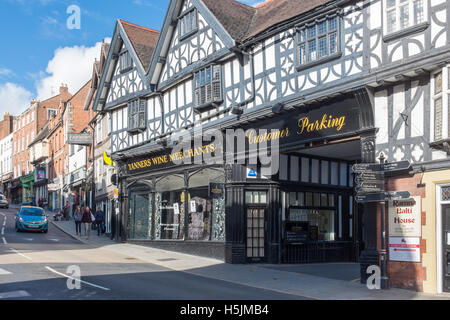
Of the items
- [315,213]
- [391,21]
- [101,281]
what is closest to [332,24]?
[391,21]

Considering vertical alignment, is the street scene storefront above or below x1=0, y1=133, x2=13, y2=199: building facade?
below

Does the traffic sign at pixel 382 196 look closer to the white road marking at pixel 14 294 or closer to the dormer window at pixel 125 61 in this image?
the white road marking at pixel 14 294

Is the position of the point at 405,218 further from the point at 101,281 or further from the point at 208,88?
the point at 208,88

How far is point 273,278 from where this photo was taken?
48.3 feet

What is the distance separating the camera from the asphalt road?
33.5 ft

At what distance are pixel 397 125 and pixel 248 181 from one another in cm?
665

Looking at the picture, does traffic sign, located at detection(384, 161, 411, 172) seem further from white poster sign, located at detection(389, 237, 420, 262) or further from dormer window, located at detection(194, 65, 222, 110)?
dormer window, located at detection(194, 65, 222, 110)

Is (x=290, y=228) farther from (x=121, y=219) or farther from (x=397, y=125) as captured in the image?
(x=121, y=219)

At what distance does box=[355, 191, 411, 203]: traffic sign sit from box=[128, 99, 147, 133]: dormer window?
13302 mm

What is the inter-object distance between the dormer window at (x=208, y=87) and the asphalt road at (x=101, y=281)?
6.37m

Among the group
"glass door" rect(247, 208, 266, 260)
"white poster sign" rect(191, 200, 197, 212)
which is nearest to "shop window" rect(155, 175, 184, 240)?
"white poster sign" rect(191, 200, 197, 212)

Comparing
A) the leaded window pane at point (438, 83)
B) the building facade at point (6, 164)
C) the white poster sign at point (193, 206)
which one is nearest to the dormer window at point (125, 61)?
the white poster sign at point (193, 206)
